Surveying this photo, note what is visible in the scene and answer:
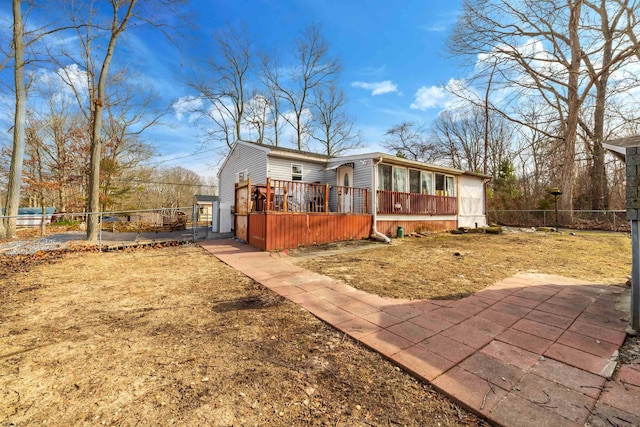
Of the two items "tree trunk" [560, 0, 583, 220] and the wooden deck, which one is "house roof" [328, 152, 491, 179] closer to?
the wooden deck

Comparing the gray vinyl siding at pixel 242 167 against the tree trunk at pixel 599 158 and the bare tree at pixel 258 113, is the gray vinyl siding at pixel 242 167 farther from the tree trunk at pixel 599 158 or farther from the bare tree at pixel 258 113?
the tree trunk at pixel 599 158

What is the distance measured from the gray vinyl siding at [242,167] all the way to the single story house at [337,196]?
0.14ft

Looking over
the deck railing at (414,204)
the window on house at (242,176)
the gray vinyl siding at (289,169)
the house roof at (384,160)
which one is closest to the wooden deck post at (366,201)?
the deck railing at (414,204)

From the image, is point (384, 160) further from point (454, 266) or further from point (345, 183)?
point (454, 266)

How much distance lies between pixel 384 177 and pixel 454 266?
6.13m

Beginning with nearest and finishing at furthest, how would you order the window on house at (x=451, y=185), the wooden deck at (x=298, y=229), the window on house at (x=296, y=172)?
1. the wooden deck at (x=298, y=229)
2. the window on house at (x=296, y=172)
3. the window on house at (x=451, y=185)

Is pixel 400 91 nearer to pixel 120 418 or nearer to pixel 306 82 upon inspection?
pixel 306 82

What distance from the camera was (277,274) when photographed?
198 inches

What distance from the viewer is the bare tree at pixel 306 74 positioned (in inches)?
837

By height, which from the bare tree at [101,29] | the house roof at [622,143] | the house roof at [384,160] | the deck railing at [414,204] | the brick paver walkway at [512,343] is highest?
the bare tree at [101,29]

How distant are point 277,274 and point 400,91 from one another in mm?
13894

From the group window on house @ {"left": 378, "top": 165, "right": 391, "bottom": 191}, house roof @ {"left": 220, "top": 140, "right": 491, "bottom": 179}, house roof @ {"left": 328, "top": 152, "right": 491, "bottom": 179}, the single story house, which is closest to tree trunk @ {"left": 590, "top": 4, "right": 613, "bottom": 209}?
the single story house

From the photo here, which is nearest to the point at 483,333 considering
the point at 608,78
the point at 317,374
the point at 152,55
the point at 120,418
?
the point at 317,374

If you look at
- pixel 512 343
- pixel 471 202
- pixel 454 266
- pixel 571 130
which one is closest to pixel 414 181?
pixel 471 202
